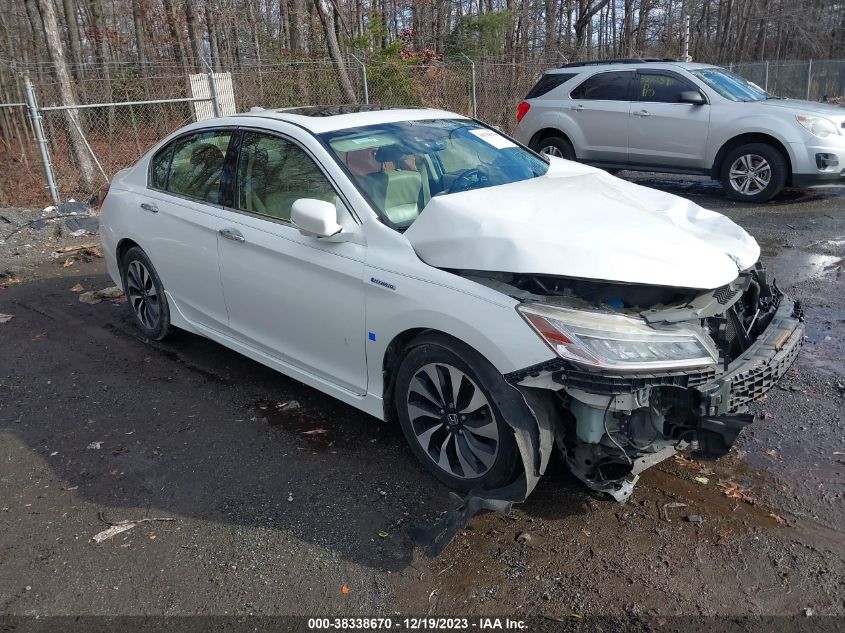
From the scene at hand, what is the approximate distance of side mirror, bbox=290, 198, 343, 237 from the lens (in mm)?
3641

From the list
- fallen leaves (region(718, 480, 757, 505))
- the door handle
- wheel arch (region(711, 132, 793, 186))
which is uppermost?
the door handle

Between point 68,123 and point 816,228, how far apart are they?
36.1ft

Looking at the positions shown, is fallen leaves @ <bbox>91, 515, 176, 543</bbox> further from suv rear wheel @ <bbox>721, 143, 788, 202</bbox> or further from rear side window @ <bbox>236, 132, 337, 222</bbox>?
suv rear wheel @ <bbox>721, 143, 788, 202</bbox>

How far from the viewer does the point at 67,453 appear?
4.16m

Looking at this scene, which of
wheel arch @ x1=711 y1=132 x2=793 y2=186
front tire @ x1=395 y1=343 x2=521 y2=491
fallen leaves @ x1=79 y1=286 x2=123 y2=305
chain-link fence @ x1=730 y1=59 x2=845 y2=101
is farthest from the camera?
chain-link fence @ x1=730 y1=59 x2=845 y2=101

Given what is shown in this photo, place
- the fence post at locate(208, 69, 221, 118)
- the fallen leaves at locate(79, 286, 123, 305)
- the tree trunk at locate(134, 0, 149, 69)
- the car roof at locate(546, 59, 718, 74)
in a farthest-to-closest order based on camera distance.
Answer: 1. the tree trunk at locate(134, 0, 149, 69)
2. the fence post at locate(208, 69, 221, 118)
3. the car roof at locate(546, 59, 718, 74)
4. the fallen leaves at locate(79, 286, 123, 305)

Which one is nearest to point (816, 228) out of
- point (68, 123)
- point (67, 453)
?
point (67, 453)

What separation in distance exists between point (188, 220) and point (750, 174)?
8.02m

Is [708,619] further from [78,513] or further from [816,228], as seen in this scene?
[816,228]

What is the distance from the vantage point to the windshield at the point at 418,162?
3.91 meters

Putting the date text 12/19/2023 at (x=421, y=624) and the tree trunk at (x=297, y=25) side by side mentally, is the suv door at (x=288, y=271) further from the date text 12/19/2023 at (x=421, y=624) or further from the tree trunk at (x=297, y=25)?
the tree trunk at (x=297, y=25)

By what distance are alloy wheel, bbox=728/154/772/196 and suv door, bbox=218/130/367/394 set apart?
7.73 m

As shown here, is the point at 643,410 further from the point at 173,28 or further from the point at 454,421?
the point at 173,28

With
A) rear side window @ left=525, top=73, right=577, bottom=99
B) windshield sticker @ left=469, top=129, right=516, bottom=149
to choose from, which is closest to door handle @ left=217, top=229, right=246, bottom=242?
windshield sticker @ left=469, top=129, right=516, bottom=149
